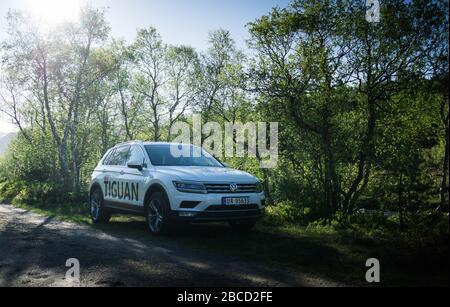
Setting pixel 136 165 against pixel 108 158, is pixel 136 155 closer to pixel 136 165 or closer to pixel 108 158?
pixel 136 165

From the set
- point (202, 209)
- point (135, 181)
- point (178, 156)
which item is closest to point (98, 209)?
point (135, 181)

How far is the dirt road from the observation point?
17.5 feet

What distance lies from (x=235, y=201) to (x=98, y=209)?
Answer: 4903 millimetres

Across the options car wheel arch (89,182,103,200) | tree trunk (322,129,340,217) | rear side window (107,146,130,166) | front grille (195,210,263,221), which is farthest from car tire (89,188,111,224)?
tree trunk (322,129,340,217)

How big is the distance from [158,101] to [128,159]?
110 ft

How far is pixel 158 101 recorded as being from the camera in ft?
143

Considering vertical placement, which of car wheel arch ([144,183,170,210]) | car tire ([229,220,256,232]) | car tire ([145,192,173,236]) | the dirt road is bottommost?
the dirt road

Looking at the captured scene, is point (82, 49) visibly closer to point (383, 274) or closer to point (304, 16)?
point (304, 16)

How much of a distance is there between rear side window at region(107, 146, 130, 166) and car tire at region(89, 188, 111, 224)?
909 millimetres

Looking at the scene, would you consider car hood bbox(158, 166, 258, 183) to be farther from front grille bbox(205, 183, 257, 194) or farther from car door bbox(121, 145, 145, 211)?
car door bbox(121, 145, 145, 211)

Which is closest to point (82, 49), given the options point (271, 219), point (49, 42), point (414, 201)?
point (49, 42)

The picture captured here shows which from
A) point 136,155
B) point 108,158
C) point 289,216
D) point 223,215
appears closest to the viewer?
point 223,215

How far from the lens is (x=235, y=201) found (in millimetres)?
8422
